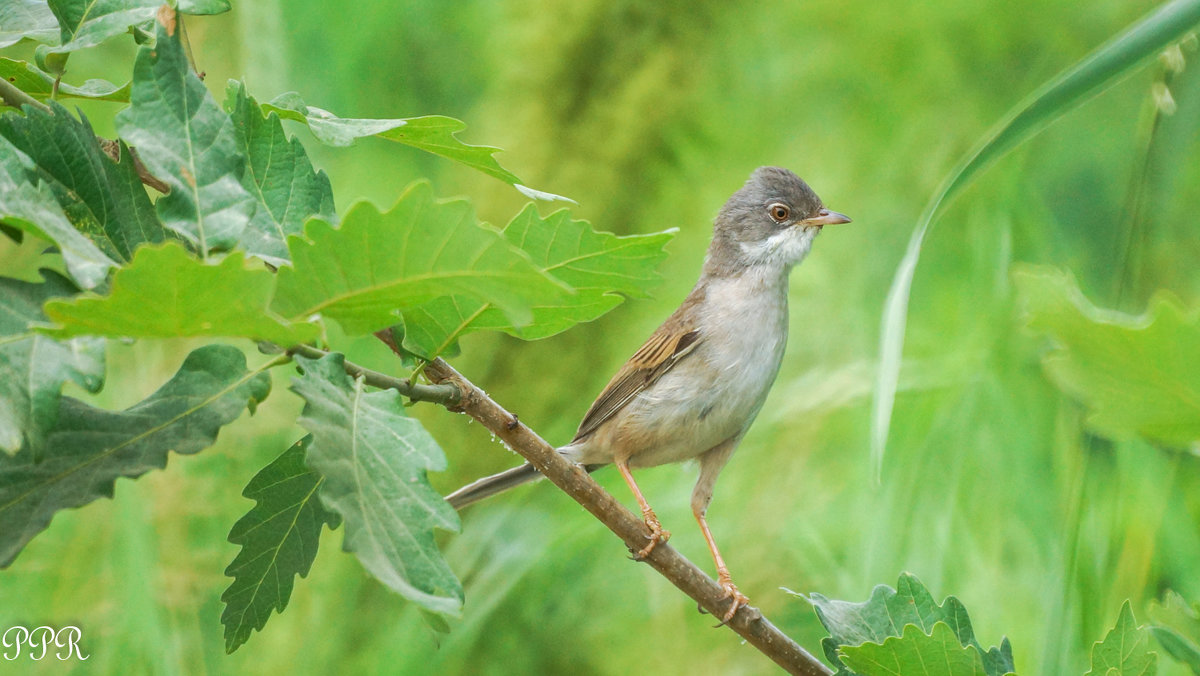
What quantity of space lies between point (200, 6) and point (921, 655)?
3.41 ft

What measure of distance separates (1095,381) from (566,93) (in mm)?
2751

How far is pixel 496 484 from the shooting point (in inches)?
84.2

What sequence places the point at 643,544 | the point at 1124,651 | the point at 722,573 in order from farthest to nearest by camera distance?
the point at 722,573 < the point at 643,544 < the point at 1124,651

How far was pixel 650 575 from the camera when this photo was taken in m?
3.17

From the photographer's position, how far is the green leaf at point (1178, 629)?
108cm

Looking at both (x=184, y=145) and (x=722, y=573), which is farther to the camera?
(x=722, y=573)

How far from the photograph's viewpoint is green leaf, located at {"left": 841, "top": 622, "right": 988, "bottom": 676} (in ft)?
3.52

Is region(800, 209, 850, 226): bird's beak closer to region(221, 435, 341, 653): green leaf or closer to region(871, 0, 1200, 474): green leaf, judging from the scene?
region(871, 0, 1200, 474): green leaf

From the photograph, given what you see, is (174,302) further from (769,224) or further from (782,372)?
(782,372)

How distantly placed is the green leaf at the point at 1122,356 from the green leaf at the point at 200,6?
2.70ft

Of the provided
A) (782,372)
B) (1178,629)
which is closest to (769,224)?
(782,372)

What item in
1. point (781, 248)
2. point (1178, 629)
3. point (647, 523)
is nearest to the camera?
point (1178, 629)

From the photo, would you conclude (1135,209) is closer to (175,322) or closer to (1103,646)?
(1103,646)

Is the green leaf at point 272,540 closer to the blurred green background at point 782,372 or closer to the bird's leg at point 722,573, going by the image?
the bird's leg at point 722,573
